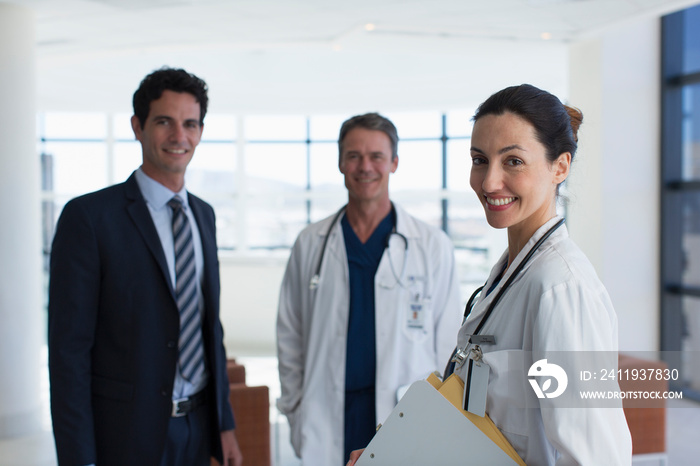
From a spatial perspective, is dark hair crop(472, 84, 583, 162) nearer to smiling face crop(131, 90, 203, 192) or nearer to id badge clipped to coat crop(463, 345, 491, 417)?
id badge clipped to coat crop(463, 345, 491, 417)

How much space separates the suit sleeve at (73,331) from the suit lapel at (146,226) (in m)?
0.15

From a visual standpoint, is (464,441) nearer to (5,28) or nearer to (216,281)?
(216,281)

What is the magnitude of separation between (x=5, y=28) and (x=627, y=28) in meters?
5.57

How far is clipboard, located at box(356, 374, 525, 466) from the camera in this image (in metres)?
1.16

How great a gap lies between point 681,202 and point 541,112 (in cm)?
553

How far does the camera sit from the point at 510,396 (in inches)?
46.2

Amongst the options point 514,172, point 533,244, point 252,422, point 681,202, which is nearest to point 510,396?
point 533,244

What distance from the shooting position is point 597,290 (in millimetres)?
1118

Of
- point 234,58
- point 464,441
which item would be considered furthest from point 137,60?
point 464,441

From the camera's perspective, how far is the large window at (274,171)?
1037cm

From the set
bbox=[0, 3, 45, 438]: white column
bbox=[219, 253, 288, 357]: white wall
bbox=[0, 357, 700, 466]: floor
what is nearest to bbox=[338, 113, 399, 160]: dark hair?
bbox=[0, 357, 700, 466]: floor

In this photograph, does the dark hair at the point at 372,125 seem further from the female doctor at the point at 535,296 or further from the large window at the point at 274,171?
the large window at the point at 274,171

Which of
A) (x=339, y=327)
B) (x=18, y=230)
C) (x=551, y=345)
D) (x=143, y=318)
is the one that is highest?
(x=18, y=230)

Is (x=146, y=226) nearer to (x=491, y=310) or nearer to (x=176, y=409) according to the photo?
(x=176, y=409)
